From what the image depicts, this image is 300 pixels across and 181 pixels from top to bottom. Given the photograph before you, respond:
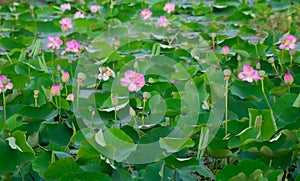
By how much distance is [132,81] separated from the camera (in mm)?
2254

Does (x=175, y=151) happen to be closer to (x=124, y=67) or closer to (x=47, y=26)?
(x=124, y=67)

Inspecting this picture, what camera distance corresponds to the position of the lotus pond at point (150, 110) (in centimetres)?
183

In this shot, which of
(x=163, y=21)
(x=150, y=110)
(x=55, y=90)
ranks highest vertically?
(x=55, y=90)

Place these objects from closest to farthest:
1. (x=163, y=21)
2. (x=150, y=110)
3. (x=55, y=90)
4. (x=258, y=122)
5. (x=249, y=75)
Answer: (x=258, y=122) < (x=55, y=90) < (x=150, y=110) < (x=249, y=75) < (x=163, y=21)

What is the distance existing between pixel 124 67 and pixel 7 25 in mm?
1447

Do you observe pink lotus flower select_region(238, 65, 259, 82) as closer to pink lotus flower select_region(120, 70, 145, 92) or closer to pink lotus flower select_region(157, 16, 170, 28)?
pink lotus flower select_region(120, 70, 145, 92)

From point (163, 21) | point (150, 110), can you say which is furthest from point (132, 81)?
point (163, 21)

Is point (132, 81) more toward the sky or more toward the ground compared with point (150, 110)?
more toward the sky

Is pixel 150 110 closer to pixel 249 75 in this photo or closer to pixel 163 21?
pixel 249 75

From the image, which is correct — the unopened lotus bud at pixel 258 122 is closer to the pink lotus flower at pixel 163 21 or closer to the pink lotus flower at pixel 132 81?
the pink lotus flower at pixel 132 81

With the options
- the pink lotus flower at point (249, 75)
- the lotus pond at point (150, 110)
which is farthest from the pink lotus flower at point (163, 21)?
the pink lotus flower at point (249, 75)

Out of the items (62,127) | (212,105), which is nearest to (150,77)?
(212,105)

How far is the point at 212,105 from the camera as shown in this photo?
2332mm

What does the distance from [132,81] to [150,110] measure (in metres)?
0.12
